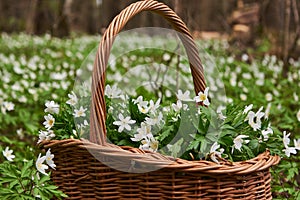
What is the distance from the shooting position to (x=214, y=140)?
1.88 m

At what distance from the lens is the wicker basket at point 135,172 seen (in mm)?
1750

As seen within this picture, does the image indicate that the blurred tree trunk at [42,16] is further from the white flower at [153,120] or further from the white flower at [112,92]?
the white flower at [153,120]

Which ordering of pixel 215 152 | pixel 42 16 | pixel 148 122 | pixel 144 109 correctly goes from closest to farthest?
pixel 215 152, pixel 148 122, pixel 144 109, pixel 42 16

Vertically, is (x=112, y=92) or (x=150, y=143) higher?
(x=112, y=92)

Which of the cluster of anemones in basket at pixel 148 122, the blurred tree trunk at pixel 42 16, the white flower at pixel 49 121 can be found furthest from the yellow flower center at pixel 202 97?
the blurred tree trunk at pixel 42 16

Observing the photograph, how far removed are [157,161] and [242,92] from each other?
304 centimetres

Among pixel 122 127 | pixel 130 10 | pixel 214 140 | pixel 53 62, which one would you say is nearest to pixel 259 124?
pixel 214 140

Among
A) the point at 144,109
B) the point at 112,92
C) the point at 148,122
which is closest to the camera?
the point at 148,122

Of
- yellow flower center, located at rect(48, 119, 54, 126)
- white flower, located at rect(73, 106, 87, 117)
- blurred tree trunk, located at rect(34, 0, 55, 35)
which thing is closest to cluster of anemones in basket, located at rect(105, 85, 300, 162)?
white flower, located at rect(73, 106, 87, 117)

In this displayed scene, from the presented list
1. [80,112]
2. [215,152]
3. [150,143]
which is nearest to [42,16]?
[80,112]

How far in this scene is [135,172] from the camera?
1784 millimetres

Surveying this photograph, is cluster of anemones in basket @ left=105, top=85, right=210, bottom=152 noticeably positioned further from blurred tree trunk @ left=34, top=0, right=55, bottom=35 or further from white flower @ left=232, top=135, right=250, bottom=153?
blurred tree trunk @ left=34, top=0, right=55, bottom=35

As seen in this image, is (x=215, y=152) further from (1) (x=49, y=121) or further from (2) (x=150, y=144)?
(1) (x=49, y=121)

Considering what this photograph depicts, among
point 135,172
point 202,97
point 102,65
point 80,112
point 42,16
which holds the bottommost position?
point 42,16
